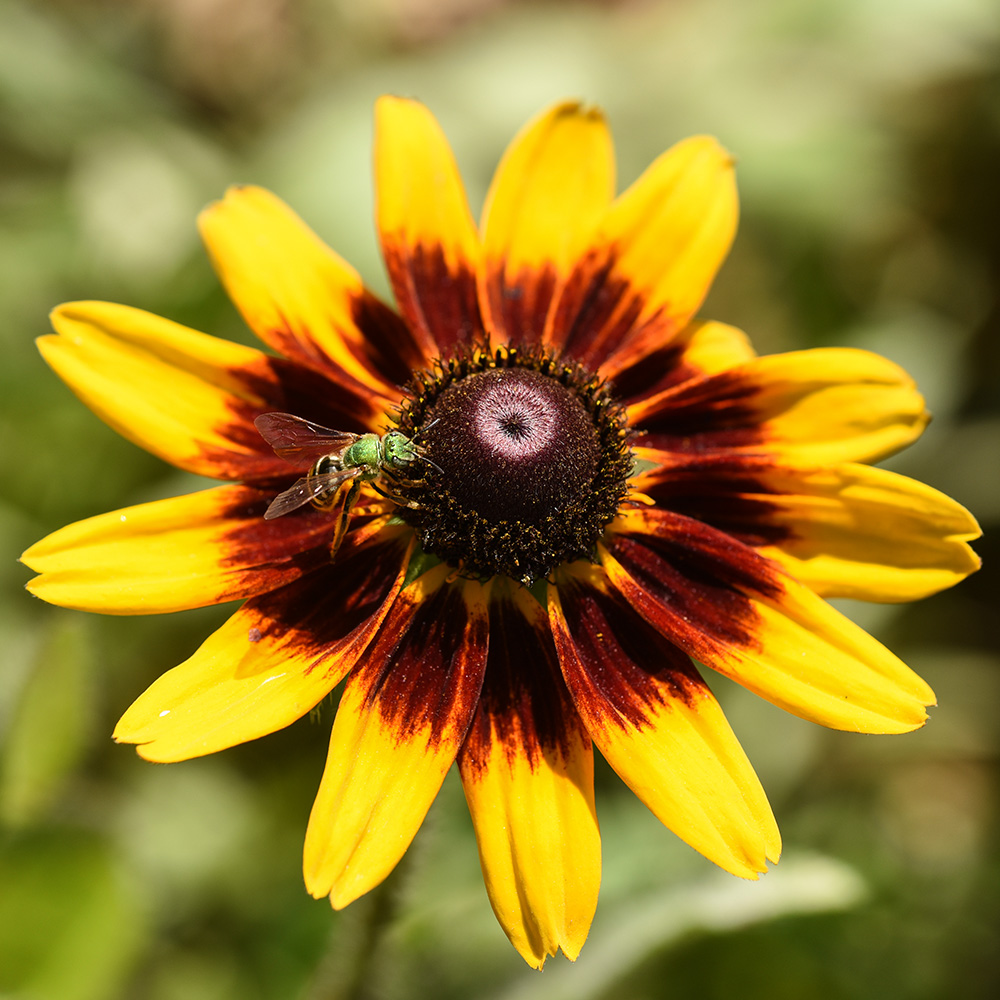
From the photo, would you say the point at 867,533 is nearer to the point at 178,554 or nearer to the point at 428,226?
the point at 428,226

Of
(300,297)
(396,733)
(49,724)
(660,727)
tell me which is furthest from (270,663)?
(49,724)

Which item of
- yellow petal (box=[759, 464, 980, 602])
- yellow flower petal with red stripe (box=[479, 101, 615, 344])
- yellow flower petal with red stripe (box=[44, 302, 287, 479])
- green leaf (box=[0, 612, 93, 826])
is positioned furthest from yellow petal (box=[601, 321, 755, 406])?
green leaf (box=[0, 612, 93, 826])

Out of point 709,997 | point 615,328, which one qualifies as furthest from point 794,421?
point 709,997

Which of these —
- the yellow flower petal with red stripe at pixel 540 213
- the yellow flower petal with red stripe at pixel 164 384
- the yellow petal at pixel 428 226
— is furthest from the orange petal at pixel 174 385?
the yellow flower petal with red stripe at pixel 540 213

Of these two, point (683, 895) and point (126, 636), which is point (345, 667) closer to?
point (683, 895)

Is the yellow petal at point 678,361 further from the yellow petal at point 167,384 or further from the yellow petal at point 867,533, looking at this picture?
the yellow petal at point 167,384
